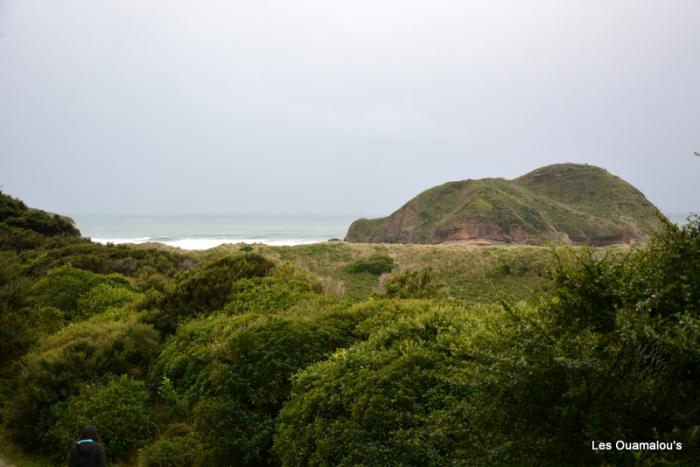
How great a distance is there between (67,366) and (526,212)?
77813 mm

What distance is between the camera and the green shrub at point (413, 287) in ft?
38.7

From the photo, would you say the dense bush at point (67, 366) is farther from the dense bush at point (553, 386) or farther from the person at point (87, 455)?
the dense bush at point (553, 386)

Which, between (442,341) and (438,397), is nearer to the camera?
(438,397)

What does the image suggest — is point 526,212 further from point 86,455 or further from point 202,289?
point 86,455

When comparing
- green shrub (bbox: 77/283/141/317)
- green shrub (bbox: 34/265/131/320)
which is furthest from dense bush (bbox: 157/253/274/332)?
green shrub (bbox: 34/265/131/320)

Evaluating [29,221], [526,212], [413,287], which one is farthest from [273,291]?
[526,212]

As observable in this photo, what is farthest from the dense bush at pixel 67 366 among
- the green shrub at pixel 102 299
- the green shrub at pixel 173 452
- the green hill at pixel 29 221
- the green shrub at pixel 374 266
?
the green shrub at pixel 374 266

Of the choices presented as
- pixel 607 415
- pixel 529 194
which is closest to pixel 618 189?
pixel 529 194

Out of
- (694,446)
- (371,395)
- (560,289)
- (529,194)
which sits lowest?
(371,395)

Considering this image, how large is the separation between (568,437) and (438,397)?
200 cm

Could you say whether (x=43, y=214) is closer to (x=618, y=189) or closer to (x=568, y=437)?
(x=568, y=437)

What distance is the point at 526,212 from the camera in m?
78.8

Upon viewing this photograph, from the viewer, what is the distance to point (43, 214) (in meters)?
28.3

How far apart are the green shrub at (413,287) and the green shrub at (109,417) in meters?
6.25
